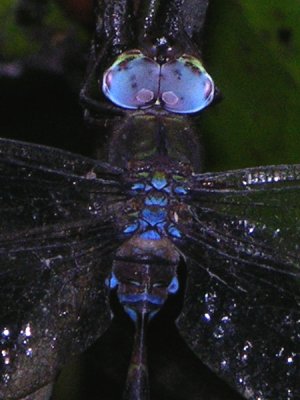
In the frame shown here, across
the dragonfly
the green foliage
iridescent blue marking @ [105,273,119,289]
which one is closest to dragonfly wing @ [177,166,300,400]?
the dragonfly

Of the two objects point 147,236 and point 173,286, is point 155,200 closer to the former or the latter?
point 147,236

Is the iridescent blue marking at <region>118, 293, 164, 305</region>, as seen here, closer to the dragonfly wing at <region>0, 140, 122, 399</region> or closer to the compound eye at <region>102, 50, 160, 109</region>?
the dragonfly wing at <region>0, 140, 122, 399</region>

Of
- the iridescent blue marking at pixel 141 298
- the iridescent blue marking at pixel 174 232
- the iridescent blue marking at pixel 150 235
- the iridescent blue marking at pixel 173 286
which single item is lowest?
the iridescent blue marking at pixel 141 298

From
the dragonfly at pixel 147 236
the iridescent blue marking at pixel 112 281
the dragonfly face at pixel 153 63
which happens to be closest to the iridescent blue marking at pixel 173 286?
the dragonfly at pixel 147 236

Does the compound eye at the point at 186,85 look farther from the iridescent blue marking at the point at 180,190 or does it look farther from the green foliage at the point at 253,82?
the green foliage at the point at 253,82

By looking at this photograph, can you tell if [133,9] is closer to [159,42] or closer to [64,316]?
[159,42]

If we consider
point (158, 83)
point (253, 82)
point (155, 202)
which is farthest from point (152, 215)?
point (253, 82)
